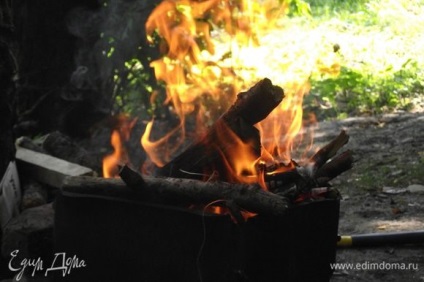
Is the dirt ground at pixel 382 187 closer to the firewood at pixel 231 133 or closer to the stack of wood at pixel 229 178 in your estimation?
the stack of wood at pixel 229 178

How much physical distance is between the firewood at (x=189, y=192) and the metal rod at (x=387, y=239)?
1.35 m

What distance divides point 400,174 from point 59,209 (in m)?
3.38

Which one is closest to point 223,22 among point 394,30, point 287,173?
point 287,173

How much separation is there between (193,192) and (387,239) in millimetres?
1658

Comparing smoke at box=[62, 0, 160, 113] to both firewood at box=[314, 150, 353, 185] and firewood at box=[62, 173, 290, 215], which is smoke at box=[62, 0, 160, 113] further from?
firewood at box=[314, 150, 353, 185]

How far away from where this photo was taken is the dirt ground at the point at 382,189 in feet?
13.1

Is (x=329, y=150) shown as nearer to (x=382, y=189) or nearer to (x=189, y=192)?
(x=189, y=192)

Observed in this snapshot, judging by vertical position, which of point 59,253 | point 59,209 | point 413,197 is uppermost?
point 59,209

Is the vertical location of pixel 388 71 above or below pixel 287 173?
below

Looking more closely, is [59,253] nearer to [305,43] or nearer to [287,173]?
[287,173]

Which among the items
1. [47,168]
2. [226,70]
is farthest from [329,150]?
[226,70]

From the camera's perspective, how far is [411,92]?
8102 mm

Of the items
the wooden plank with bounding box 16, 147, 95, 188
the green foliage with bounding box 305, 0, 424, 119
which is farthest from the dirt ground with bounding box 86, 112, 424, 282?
the wooden plank with bounding box 16, 147, 95, 188

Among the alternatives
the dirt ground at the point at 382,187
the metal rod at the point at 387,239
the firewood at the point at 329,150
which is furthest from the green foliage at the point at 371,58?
the firewood at the point at 329,150
